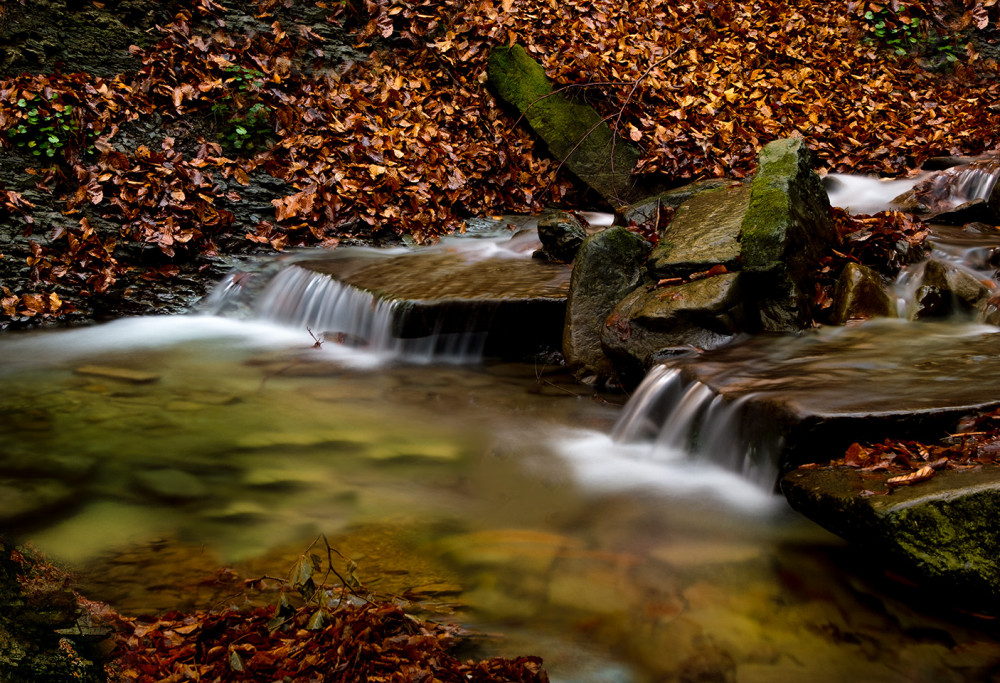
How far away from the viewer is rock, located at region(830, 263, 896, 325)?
474 cm

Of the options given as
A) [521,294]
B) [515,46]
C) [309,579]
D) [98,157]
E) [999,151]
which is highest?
[515,46]

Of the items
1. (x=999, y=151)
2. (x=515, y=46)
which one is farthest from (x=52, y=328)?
(x=999, y=151)

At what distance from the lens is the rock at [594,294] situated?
5117 mm

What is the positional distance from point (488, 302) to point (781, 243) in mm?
2072

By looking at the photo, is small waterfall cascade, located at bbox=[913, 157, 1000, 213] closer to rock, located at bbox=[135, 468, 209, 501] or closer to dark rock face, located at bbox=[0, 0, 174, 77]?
rock, located at bbox=[135, 468, 209, 501]

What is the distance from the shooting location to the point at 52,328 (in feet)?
19.9

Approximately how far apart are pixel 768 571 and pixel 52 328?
228 inches

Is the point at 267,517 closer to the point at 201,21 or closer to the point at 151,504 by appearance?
the point at 151,504

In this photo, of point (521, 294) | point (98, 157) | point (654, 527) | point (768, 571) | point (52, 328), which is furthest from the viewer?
point (98, 157)

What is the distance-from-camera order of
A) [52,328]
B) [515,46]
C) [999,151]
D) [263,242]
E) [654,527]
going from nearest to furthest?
[654,527]
[52,328]
[263,242]
[999,151]
[515,46]

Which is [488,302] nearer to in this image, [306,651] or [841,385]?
[841,385]

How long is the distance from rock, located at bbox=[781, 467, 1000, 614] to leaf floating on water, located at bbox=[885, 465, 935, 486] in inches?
1.2

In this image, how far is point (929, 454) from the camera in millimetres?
2932

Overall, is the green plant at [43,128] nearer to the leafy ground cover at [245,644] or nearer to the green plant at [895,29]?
the leafy ground cover at [245,644]
